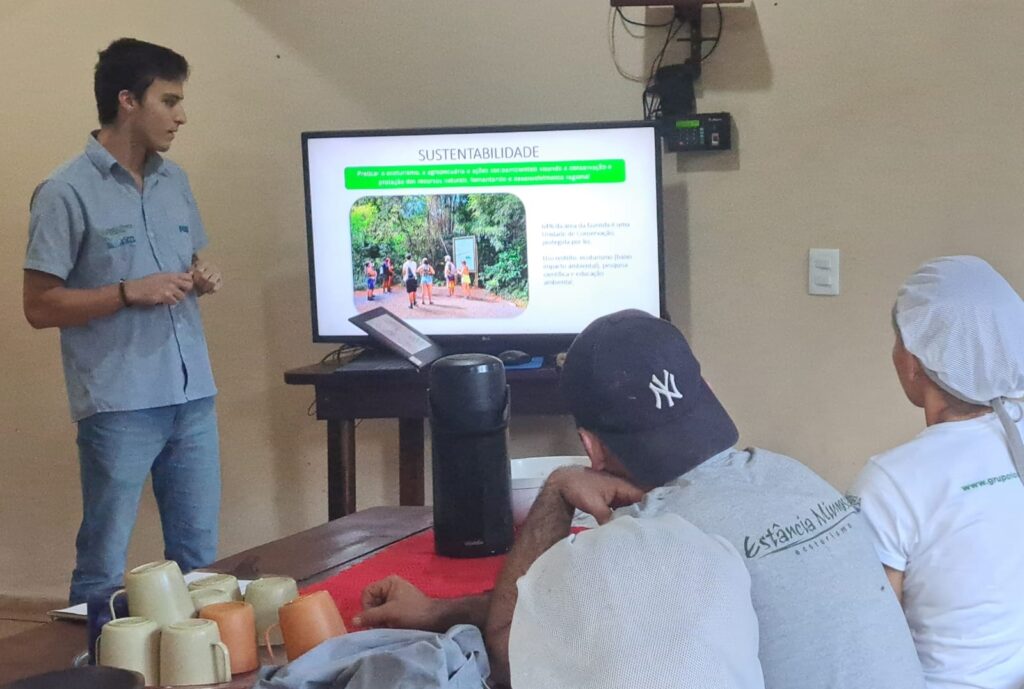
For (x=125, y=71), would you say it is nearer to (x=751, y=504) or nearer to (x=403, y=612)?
(x=403, y=612)

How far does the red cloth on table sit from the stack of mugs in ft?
0.50

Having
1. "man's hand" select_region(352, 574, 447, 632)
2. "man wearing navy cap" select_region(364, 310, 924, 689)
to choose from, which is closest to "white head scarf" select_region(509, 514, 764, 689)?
"man wearing navy cap" select_region(364, 310, 924, 689)

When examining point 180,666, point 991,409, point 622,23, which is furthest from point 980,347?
A: point 622,23

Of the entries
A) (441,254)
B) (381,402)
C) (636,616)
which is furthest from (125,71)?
(636,616)

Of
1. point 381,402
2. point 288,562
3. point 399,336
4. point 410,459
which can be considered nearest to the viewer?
point 288,562

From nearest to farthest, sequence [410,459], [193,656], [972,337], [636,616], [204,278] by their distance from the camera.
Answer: [636,616] → [193,656] → [972,337] → [204,278] → [410,459]

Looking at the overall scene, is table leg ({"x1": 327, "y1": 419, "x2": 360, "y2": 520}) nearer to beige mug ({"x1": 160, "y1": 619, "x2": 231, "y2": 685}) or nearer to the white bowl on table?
the white bowl on table

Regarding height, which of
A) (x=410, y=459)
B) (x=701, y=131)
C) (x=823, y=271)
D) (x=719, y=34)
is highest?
(x=719, y=34)

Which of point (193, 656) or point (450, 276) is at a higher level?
point (450, 276)

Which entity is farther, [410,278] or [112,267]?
[410,278]

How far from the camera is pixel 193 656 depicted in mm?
1256

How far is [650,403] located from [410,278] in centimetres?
229

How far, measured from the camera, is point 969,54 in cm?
302

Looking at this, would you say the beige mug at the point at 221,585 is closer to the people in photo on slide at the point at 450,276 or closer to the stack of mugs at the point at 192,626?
the stack of mugs at the point at 192,626
